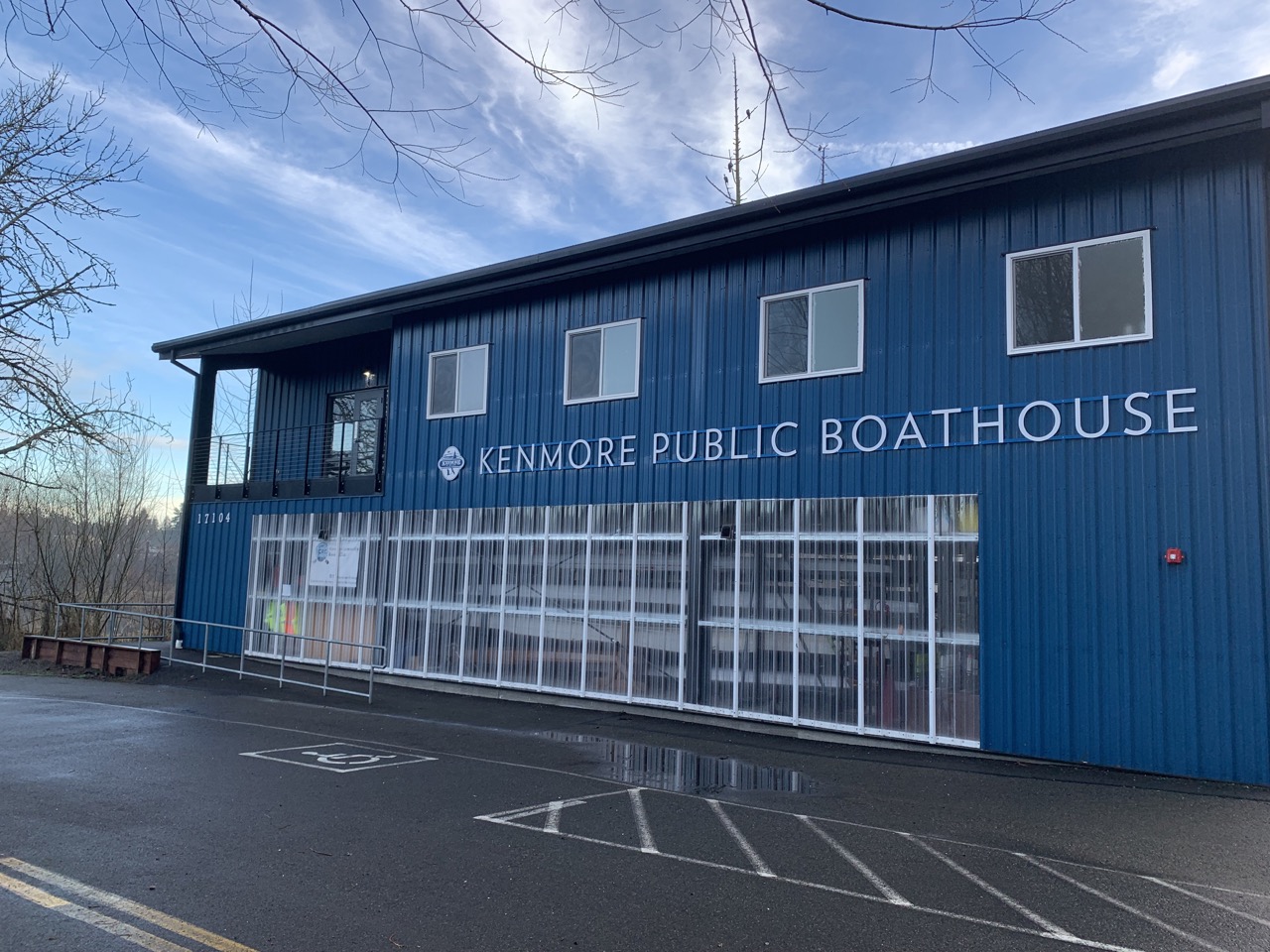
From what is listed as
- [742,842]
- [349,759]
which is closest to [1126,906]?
[742,842]

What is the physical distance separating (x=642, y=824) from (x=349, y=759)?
3.80 metres

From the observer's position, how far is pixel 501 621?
14.7m

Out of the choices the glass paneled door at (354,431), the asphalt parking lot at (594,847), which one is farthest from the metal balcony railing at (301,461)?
the asphalt parking lot at (594,847)

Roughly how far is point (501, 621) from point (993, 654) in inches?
298

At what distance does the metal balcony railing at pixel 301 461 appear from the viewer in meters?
17.7

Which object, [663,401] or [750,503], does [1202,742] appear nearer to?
[750,503]

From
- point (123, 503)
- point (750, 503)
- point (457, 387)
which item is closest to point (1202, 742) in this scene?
point (750, 503)

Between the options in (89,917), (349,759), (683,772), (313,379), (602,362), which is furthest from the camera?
(313,379)

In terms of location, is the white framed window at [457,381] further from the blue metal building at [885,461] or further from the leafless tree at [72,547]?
the leafless tree at [72,547]

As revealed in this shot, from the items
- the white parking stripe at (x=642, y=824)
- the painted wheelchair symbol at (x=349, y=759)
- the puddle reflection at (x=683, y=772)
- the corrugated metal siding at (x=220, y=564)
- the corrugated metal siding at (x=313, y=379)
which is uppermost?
the corrugated metal siding at (x=313, y=379)

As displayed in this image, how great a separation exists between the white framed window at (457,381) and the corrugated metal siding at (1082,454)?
442 cm

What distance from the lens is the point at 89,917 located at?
4.67 m

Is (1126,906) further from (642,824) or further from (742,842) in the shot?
(642,824)

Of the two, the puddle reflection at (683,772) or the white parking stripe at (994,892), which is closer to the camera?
the white parking stripe at (994,892)
